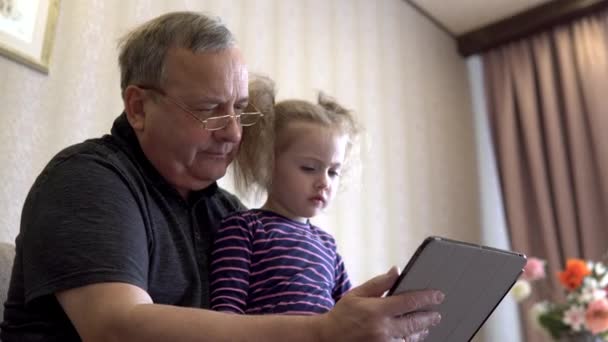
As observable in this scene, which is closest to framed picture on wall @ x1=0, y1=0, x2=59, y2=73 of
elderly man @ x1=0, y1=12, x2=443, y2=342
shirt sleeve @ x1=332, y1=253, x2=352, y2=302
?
elderly man @ x1=0, y1=12, x2=443, y2=342

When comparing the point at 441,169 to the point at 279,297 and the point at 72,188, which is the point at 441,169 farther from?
the point at 72,188

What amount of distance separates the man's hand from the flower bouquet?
1543 millimetres

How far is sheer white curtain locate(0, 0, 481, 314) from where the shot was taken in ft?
4.92

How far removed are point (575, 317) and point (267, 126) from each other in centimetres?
151

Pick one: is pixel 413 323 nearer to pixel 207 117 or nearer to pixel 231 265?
pixel 231 265

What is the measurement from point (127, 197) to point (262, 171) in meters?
0.39

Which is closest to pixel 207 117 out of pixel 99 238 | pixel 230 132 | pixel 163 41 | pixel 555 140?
pixel 230 132

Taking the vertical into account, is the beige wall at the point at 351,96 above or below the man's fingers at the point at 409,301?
above

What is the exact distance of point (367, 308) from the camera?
760 millimetres

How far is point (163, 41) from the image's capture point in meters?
1.14

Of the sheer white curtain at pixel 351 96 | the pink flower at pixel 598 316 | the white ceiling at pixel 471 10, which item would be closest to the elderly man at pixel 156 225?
the sheer white curtain at pixel 351 96

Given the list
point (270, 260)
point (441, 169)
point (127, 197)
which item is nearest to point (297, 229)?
point (270, 260)

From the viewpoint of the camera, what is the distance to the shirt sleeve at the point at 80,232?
2.64ft

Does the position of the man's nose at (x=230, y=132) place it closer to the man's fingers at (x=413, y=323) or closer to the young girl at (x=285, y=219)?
the young girl at (x=285, y=219)
